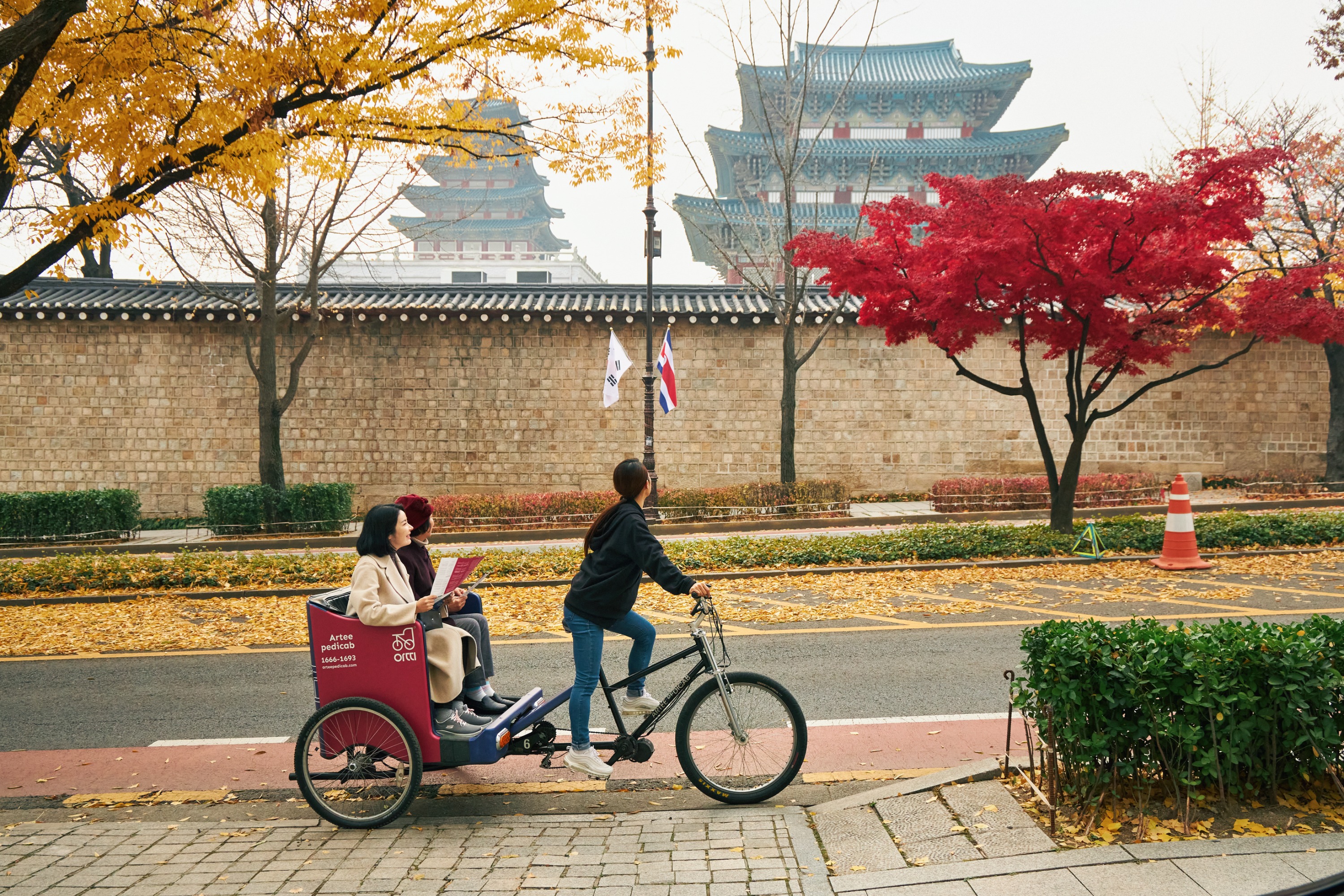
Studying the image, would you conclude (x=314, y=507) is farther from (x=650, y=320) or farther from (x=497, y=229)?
(x=497, y=229)

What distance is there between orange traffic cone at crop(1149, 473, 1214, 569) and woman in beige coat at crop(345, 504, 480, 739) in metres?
9.43

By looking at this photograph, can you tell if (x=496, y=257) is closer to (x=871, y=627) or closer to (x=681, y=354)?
(x=681, y=354)

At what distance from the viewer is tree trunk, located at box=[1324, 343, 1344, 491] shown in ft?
63.0

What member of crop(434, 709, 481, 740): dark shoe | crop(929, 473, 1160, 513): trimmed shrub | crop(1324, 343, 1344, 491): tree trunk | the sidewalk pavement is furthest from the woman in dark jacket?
crop(1324, 343, 1344, 491): tree trunk

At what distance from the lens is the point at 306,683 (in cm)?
698

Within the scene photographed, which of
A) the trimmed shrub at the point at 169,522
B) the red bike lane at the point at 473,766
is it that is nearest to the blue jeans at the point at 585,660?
the red bike lane at the point at 473,766

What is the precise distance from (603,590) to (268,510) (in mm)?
13901

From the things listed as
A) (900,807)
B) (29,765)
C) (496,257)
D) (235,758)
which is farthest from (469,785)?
(496,257)

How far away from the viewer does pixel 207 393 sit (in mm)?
19547

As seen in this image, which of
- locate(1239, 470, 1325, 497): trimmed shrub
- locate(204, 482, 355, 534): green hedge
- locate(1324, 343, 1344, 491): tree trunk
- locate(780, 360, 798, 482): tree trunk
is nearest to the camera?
locate(204, 482, 355, 534): green hedge

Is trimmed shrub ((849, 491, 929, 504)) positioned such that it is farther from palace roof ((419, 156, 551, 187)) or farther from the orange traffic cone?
palace roof ((419, 156, 551, 187))

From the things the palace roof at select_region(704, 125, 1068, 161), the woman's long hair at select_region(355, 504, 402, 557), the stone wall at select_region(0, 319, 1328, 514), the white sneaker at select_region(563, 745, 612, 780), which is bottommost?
the white sneaker at select_region(563, 745, 612, 780)

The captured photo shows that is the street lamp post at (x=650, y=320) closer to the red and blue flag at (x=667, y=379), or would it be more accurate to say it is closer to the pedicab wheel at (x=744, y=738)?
the red and blue flag at (x=667, y=379)

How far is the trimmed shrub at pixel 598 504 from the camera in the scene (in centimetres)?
1697
